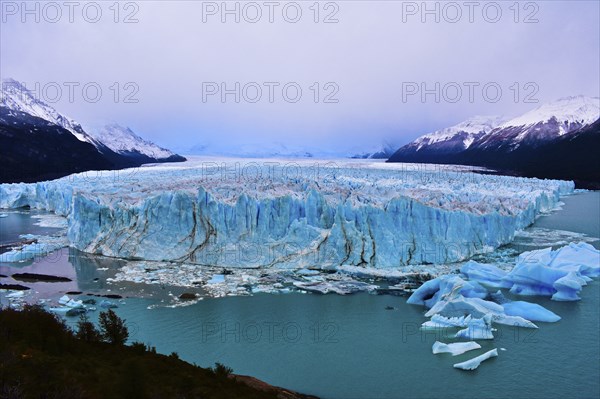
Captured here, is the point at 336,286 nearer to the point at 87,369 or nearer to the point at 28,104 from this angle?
the point at 87,369

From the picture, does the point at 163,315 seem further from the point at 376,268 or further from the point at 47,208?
the point at 47,208

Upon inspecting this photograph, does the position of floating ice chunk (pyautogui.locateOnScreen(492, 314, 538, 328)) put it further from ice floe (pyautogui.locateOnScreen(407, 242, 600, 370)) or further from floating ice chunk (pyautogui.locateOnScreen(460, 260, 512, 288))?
floating ice chunk (pyautogui.locateOnScreen(460, 260, 512, 288))

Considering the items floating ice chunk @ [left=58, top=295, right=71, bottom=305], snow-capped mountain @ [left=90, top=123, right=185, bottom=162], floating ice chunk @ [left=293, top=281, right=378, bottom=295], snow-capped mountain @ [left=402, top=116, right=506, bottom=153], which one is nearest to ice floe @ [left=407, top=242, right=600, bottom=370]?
floating ice chunk @ [left=293, top=281, right=378, bottom=295]

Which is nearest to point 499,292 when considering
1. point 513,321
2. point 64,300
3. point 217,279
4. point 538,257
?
point 513,321

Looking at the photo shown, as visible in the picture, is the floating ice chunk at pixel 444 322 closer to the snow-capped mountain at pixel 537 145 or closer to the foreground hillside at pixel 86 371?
the foreground hillside at pixel 86 371

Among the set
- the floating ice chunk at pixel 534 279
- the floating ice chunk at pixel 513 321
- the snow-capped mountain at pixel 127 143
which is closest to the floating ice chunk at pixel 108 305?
the floating ice chunk at pixel 513 321
